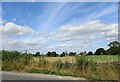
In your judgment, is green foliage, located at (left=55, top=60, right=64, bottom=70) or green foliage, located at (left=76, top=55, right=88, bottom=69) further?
green foliage, located at (left=55, top=60, right=64, bottom=70)

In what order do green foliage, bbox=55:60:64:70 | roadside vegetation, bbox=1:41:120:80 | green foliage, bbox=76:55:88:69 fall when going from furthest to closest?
green foliage, bbox=55:60:64:70, green foliage, bbox=76:55:88:69, roadside vegetation, bbox=1:41:120:80

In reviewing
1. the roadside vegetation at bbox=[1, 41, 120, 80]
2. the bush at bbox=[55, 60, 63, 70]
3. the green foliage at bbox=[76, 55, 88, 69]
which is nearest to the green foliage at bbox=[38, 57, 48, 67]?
the roadside vegetation at bbox=[1, 41, 120, 80]

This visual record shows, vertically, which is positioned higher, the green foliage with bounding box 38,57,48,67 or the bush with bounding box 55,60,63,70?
the green foliage with bounding box 38,57,48,67

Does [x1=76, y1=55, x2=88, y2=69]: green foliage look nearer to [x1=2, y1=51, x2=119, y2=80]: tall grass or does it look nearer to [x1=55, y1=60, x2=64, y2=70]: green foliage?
[x1=2, y1=51, x2=119, y2=80]: tall grass

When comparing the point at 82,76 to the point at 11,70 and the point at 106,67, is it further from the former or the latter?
the point at 11,70

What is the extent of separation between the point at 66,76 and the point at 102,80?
2612 millimetres

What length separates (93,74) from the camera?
15.7m

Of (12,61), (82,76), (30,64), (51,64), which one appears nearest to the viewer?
(82,76)

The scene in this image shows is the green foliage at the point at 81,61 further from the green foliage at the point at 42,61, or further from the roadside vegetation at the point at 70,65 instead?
the green foliage at the point at 42,61

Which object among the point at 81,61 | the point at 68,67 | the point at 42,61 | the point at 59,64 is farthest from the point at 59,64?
the point at 42,61

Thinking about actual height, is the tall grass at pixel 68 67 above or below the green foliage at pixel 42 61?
below

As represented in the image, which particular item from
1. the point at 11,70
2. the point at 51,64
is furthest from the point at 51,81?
the point at 11,70

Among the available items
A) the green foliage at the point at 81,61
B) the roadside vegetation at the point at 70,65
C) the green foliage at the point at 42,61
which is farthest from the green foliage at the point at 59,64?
the green foliage at the point at 42,61

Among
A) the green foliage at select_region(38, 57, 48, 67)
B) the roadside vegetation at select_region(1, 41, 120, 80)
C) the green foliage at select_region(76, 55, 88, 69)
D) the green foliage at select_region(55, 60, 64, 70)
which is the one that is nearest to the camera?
the roadside vegetation at select_region(1, 41, 120, 80)
